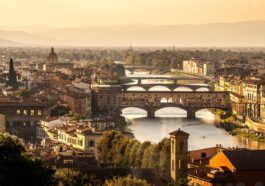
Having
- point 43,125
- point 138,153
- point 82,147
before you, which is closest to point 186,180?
point 138,153

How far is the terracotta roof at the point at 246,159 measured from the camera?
51.1ft

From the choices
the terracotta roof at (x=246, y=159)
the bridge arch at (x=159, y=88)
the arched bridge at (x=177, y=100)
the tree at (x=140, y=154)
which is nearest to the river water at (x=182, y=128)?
the arched bridge at (x=177, y=100)

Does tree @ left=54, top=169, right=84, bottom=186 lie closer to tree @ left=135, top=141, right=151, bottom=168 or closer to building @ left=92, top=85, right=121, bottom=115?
tree @ left=135, top=141, right=151, bottom=168

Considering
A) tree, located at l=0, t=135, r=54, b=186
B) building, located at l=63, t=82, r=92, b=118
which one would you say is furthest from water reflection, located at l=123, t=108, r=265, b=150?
tree, located at l=0, t=135, r=54, b=186

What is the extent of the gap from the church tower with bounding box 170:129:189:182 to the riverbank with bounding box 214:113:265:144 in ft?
42.5

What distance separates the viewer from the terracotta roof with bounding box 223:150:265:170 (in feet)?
51.1

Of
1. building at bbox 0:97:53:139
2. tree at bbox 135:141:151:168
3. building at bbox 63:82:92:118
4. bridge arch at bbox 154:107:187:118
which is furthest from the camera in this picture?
bridge arch at bbox 154:107:187:118

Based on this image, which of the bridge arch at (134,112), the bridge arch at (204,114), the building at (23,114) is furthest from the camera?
the bridge arch at (134,112)

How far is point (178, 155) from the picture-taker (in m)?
17.7

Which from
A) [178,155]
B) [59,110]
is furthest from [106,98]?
[178,155]

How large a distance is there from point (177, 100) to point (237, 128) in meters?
11.1

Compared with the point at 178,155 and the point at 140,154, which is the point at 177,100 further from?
the point at 178,155

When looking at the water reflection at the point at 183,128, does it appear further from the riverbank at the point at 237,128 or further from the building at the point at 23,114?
the building at the point at 23,114

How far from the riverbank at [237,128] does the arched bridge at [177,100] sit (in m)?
1.97
